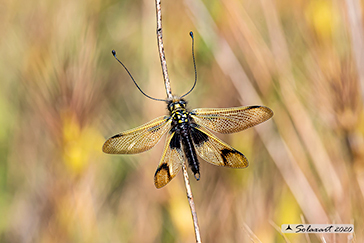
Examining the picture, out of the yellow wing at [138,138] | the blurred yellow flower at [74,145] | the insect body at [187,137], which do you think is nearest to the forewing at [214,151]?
the insect body at [187,137]

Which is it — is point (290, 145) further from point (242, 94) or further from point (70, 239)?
point (70, 239)

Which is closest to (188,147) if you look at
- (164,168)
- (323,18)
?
(164,168)

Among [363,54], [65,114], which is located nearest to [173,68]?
[65,114]

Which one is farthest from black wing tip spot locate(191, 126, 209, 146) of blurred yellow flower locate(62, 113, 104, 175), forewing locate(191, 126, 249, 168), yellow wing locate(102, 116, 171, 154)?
blurred yellow flower locate(62, 113, 104, 175)

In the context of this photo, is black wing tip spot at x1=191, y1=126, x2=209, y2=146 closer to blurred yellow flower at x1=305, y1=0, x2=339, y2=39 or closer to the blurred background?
the blurred background

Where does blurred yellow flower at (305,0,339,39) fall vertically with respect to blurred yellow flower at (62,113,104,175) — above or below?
above

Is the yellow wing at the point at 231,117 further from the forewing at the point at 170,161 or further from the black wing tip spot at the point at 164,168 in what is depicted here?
the black wing tip spot at the point at 164,168
